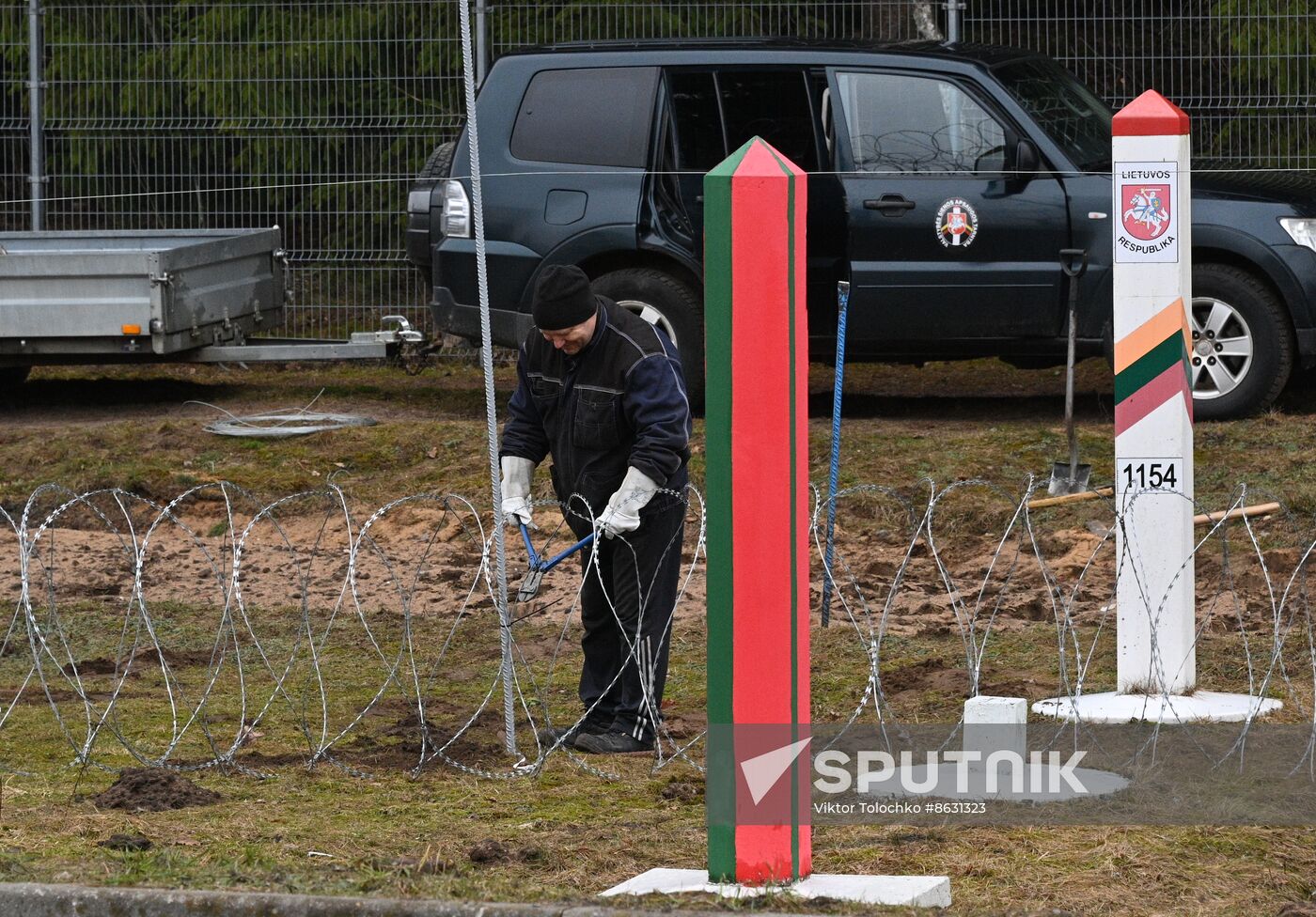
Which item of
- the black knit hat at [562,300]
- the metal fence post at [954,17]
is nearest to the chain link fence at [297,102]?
the metal fence post at [954,17]

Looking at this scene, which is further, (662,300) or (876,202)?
(662,300)

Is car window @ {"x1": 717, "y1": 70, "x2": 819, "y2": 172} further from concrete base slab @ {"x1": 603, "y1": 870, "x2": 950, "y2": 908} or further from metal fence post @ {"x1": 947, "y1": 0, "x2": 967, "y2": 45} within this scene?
concrete base slab @ {"x1": 603, "y1": 870, "x2": 950, "y2": 908}

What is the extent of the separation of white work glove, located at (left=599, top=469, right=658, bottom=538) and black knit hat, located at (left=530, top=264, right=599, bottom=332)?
21.7 inches

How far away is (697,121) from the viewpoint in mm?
11773

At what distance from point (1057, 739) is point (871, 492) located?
3.70m

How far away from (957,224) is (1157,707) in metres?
4.88

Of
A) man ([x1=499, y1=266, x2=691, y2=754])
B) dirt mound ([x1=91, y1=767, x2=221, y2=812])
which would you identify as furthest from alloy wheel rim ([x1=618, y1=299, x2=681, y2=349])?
dirt mound ([x1=91, y1=767, x2=221, y2=812])

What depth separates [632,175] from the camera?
1170 centimetres

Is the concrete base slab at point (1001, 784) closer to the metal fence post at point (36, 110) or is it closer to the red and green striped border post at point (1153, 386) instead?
the red and green striped border post at point (1153, 386)

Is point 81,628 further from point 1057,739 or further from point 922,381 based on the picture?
point 922,381

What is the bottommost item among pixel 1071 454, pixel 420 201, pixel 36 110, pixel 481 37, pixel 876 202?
pixel 1071 454

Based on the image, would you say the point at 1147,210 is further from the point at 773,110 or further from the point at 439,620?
the point at 773,110

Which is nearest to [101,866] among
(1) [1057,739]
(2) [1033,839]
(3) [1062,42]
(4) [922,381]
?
(2) [1033,839]

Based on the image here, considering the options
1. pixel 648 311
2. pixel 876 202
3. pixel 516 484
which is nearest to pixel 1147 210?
pixel 516 484
